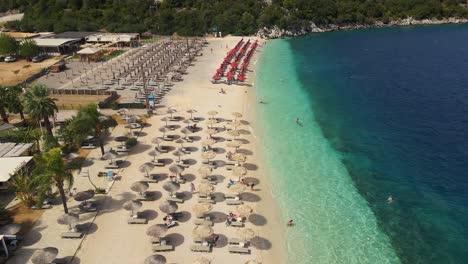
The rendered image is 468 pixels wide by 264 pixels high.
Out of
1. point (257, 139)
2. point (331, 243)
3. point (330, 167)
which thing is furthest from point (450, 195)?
point (257, 139)

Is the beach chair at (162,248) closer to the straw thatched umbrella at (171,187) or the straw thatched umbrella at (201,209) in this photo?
the straw thatched umbrella at (201,209)

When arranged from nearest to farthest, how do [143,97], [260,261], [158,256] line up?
1. [158,256]
2. [260,261]
3. [143,97]

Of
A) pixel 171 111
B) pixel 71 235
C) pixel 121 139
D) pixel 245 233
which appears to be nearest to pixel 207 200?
pixel 245 233

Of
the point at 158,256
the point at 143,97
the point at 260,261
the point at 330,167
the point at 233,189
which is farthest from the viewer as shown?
the point at 143,97

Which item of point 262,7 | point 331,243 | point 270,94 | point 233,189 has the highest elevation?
point 262,7

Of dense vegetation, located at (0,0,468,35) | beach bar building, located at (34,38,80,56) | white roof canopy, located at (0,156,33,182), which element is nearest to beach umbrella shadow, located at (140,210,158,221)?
white roof canopy, located at (0,156,33,182)

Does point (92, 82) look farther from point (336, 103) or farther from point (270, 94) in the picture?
point (336, 103)

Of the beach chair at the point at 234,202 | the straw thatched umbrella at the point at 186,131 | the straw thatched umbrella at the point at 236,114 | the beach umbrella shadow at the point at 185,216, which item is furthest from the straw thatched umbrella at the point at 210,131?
the beach umbrella shadow at the point at 185,216
